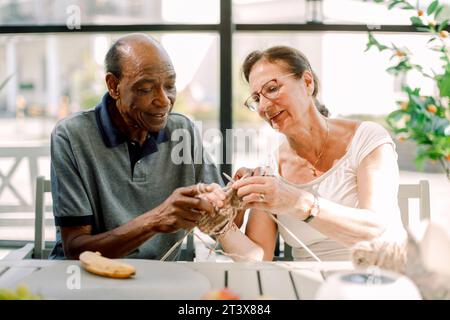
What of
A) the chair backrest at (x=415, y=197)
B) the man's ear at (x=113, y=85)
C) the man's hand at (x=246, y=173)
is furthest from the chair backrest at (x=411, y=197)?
the man's ear at (x=113, y=85)

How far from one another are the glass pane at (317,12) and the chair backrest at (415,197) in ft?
1.95

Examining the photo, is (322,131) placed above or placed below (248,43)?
below

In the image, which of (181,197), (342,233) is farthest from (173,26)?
(342,233)

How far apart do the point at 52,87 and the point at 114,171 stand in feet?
3.20

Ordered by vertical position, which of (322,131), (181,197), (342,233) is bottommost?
(342,233)

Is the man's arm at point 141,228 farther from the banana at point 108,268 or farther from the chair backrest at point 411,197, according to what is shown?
the chair backrest at point 411,197

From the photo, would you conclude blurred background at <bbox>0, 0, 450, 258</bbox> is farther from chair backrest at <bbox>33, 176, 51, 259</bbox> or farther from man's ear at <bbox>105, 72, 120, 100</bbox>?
chair backrest at <bbox>33, 176, 51, 259</bbox>

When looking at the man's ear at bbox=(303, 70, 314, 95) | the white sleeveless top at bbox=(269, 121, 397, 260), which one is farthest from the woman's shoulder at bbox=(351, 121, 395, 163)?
the man's ear at bbox=(303, 70, 314, 95)

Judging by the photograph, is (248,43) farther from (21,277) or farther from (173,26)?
(21,277)

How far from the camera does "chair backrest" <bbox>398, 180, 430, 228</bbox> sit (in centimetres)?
180

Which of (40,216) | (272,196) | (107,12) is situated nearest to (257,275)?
(272,196)

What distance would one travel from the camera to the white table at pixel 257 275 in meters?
1.20

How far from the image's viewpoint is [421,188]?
71.5 inches
